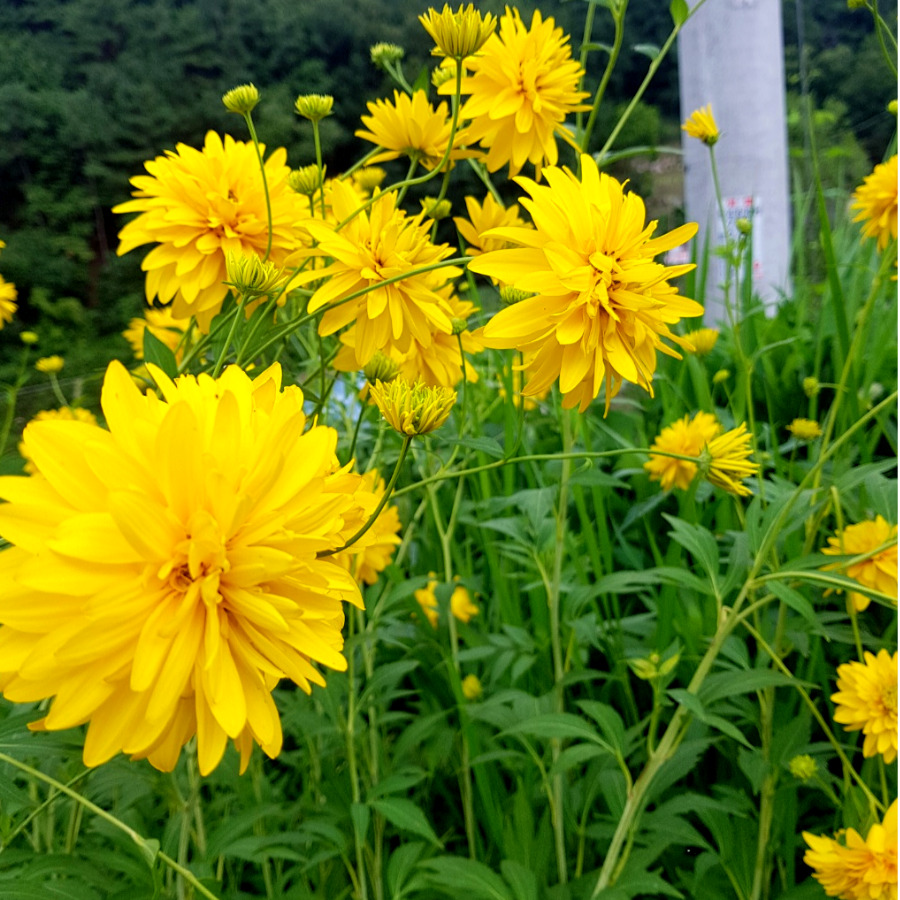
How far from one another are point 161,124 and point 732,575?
4.42ft

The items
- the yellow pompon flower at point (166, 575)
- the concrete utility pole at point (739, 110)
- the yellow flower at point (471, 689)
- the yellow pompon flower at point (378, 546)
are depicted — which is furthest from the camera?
the concrete utility pole at point (739, 110)

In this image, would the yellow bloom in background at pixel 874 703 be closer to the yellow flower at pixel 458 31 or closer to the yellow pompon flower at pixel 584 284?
the yellow pompon flower at pixel 584 284

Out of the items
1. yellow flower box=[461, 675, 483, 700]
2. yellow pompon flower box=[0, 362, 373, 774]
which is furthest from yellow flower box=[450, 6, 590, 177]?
yellow flower box=[461, 675, 483, 700]

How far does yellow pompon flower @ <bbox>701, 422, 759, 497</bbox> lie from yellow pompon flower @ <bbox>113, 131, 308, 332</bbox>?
0.33 meters

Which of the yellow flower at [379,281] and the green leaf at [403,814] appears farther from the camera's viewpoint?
the green leaf at [403,814]

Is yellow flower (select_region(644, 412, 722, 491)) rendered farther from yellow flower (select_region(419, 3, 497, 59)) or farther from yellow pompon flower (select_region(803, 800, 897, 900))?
yellow flower (select_region(419, 3, 497, 59))

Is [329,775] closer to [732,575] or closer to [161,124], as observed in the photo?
[732,575]

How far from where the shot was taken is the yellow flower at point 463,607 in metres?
1.02

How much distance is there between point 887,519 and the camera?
0.75m

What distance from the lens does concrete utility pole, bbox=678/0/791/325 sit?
1.86 m

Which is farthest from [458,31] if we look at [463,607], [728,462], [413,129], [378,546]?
[463,607]

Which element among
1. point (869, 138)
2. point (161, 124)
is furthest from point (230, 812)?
point (869, 138)

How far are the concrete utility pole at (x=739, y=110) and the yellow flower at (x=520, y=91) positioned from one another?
52.5 inches

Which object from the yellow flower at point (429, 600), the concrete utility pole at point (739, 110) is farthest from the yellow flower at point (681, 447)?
the concrete utility pole at point (739, 110)
